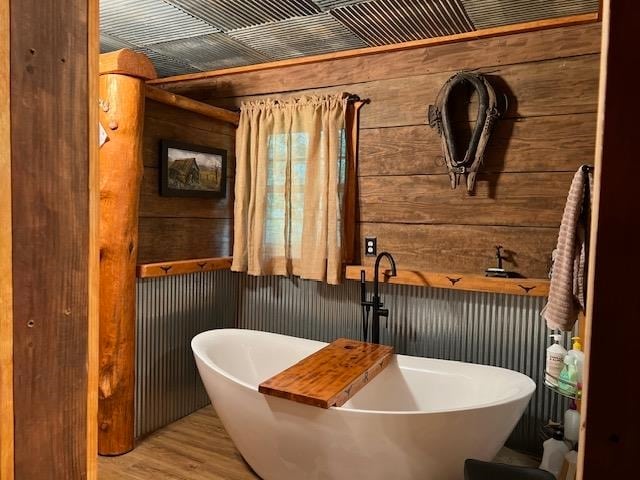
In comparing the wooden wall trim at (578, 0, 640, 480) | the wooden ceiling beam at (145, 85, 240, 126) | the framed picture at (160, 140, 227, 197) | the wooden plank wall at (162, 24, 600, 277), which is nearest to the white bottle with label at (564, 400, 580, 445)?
the wooden plank wall at (162, 24, 600, 277)

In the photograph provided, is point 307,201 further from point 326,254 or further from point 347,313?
point 347,313

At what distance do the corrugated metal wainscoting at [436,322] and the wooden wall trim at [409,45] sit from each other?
4.54 feet

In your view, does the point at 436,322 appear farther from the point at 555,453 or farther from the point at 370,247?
the point at 555,453

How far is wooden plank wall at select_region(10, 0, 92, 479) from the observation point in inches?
29.0

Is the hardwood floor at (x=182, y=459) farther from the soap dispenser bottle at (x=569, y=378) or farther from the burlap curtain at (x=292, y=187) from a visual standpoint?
the soap dispenser bottle at (x=569, y=378)

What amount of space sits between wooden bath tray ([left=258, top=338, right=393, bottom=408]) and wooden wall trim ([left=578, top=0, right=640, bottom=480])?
57.3 inches

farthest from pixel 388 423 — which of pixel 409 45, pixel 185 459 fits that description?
pixel 409 45

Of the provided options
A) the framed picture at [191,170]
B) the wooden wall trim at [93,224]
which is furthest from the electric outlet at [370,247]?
the wooden wall trim at [93,224]

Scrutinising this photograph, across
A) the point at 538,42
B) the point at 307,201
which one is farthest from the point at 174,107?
the point at 538,42

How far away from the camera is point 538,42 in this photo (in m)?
2.53

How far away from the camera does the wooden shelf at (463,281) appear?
249 centimetres

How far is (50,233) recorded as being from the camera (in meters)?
0.78

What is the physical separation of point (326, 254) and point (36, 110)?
7.56ft

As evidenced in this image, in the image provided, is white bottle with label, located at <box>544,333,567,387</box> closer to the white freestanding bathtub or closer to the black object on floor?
the white freestanding bathtub
